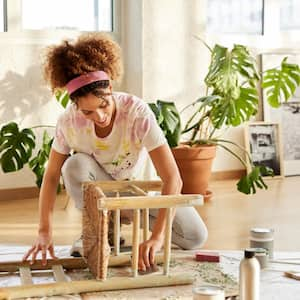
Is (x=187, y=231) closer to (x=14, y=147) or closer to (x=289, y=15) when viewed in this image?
(x=14, y=147)

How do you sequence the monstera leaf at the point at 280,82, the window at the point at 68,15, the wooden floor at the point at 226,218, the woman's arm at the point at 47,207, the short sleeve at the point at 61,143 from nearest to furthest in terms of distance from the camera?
the woman's arm at the point at 47,207, the short sleeve at the point at 61,143, the wooden floor at the point at 226,218, the window at the point at 68,15, the monstera leaf at the point at 280,82

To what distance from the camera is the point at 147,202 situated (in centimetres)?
199

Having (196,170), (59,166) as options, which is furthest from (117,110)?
(196,170)

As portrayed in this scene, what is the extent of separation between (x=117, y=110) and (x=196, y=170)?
1533mm

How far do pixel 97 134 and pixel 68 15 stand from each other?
72.5 inches

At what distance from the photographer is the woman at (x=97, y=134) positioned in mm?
2152

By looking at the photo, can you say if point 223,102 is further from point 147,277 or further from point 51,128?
point 147,277

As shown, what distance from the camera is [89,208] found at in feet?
7.14

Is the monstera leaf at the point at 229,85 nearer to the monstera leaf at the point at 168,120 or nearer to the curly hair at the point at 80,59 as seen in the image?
the monstera leaf at the point at 168,120

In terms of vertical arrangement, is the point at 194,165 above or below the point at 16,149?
below

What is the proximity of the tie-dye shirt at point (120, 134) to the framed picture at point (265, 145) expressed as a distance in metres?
2.28

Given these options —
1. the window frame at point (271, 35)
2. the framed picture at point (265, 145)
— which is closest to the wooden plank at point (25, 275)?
the framed picture at point (265, 145)

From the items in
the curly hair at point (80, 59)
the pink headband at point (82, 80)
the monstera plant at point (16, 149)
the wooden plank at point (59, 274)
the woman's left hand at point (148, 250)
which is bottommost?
the wooden plank at point (59, 274)

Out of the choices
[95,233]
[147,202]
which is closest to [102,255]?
[95,233]
